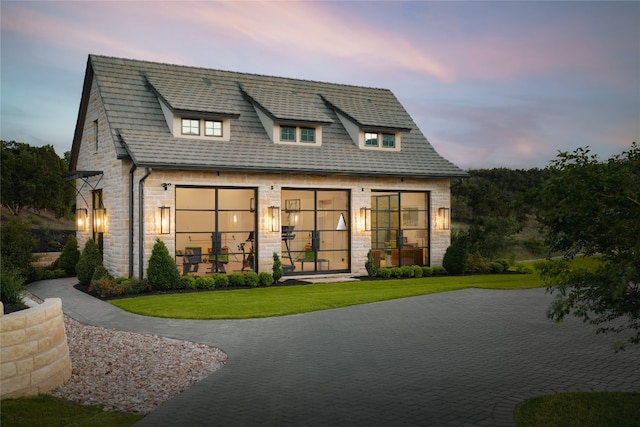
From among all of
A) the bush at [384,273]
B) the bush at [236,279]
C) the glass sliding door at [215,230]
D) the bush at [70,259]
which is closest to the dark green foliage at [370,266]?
the bush at [384,273]

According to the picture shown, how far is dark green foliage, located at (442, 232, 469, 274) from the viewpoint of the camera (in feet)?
79.1

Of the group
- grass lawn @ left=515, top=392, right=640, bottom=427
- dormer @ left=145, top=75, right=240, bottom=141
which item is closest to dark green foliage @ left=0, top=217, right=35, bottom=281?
dormer @ left=145, top=75, right=240, bottom=141

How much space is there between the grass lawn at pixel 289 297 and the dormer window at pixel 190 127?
645 cm

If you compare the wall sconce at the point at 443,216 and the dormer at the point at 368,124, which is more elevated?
the dormer at the point at 368,124

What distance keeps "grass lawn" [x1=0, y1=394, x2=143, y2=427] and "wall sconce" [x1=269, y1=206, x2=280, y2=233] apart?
1413cm

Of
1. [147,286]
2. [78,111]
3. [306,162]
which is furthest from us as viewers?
[78,111]

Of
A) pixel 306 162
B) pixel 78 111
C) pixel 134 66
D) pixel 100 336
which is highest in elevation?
pixel 134 66

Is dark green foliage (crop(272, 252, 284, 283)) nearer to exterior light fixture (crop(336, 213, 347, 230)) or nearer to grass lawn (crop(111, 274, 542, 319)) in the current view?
grass lawn (crop(111, 274, 542, 319))

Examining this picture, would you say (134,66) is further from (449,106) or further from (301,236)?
(449,106)

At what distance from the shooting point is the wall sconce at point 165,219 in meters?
19.2

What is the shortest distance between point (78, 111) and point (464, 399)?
22.0m

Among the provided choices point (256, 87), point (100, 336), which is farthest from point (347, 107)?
point (100, 336)

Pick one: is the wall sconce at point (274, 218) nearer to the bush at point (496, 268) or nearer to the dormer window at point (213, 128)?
the dormer window at point (213, 128)

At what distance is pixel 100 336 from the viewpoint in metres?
11.5
